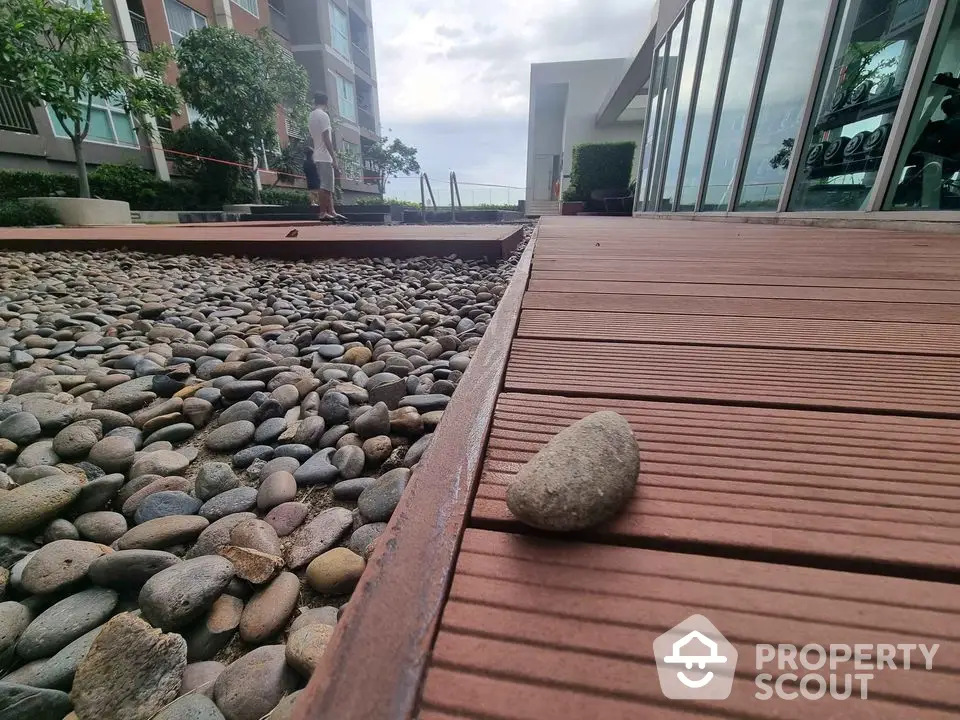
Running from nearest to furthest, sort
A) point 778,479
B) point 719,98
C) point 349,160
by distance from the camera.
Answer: point 778,479, point 719,98, point 349,160

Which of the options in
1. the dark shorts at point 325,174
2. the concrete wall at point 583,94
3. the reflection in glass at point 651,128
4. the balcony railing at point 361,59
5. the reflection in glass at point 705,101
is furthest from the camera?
the balcony railing at point 361,59

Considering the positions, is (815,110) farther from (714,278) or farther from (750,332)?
(750,332)

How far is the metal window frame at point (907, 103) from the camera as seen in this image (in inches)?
97.2

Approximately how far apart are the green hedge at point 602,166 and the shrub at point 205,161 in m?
8.26

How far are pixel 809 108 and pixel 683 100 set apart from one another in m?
3.45

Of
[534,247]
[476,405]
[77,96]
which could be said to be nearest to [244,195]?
[77,96]

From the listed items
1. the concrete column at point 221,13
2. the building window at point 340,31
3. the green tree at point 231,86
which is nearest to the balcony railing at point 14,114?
the green tree at point 231,86

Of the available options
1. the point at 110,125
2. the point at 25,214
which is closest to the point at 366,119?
the point at 110,125

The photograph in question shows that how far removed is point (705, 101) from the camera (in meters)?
5.52

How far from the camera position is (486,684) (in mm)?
288

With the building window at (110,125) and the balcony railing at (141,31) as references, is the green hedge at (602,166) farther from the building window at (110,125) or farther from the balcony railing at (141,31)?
the balcony railing at (141,31)

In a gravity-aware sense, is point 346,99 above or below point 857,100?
above

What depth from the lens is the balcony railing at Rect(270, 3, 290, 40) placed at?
17906 mm

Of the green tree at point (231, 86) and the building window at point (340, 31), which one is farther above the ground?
the building window at point (340, 31)
